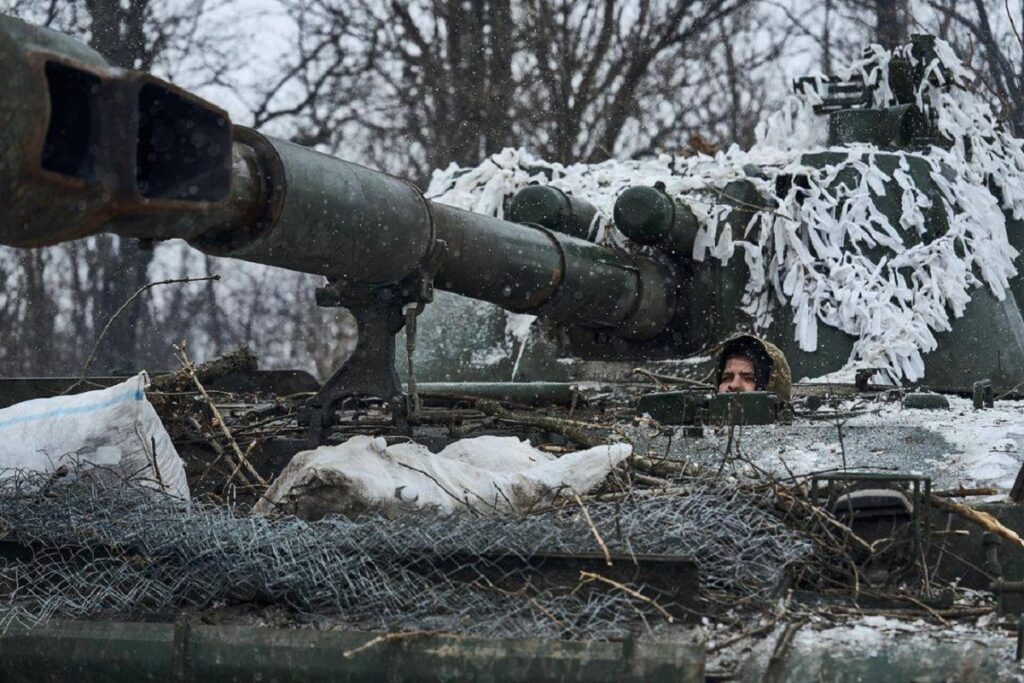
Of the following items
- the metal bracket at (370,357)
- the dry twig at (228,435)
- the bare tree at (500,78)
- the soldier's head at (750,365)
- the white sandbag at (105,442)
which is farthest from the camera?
the bare tree at (500,78)

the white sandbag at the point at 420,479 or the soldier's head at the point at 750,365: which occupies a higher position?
the soldier's head at the point at 750,365

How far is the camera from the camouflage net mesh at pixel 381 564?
2.75 metres

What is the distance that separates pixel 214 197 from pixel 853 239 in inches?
161

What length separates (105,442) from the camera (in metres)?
3.59

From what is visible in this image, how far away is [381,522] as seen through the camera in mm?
2971

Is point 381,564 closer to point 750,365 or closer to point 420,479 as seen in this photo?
point 420,479

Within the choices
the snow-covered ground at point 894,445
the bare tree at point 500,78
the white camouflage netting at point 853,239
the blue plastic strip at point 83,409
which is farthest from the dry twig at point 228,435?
the bare tree at point 500,78

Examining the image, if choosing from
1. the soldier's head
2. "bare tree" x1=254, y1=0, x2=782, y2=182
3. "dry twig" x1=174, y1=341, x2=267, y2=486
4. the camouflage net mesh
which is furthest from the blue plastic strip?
"bare tree" x1=254, y1=0, x2=782, y2=182

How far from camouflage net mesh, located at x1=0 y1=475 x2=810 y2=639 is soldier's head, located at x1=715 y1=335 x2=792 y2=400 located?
2.31 m

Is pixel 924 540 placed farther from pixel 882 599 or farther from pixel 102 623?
pixel 102 623

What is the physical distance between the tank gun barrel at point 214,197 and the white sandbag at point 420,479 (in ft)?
1.62

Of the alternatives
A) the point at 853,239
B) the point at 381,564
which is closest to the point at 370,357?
the point at 381,564

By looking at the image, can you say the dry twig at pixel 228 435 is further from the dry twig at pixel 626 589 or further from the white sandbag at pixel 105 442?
the dry twig at pixel 626 589

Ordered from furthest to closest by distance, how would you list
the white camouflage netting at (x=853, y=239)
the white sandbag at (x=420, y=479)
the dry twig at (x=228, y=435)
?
the white camouflage netting at (x=853, y=239)
the dry twig at (x=228, y=435)
the white sandbag at (x=420, y=479)
